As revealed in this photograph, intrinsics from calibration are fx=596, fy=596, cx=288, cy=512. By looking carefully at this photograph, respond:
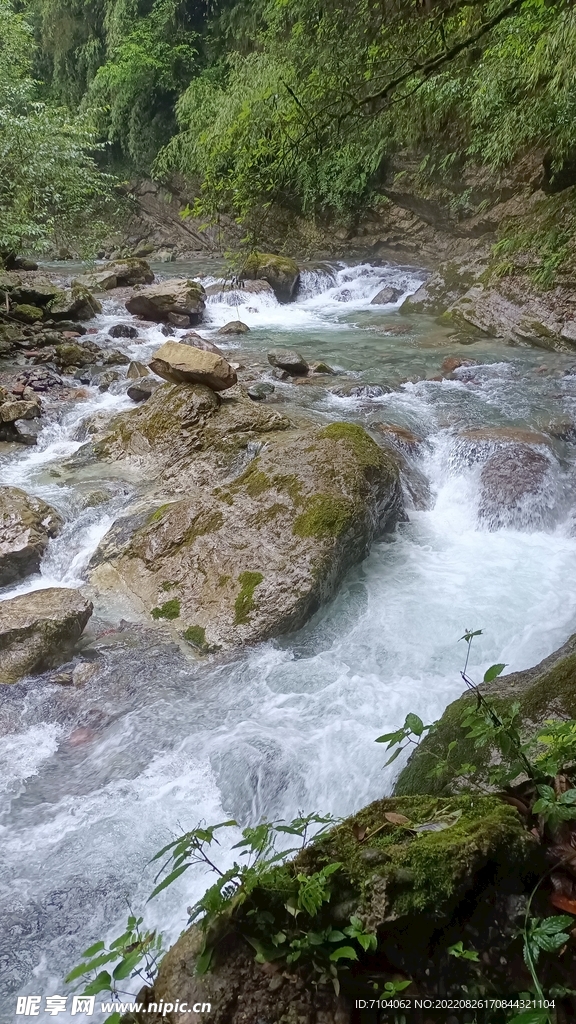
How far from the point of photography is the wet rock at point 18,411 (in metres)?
7.66

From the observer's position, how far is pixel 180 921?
274cm

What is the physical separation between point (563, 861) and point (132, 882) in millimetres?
2310

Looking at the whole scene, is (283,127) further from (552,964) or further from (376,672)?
(552,964)

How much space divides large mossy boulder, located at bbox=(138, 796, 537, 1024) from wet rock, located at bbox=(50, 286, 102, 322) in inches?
484

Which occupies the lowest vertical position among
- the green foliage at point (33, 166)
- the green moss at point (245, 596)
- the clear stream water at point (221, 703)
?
the clear stream water at point (221, 703)

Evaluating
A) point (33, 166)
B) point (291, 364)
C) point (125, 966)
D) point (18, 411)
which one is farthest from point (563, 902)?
point (33, 166)

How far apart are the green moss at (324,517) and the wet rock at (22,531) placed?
2.41 metres

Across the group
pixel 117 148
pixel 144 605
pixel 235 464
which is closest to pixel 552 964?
pixel 144 605

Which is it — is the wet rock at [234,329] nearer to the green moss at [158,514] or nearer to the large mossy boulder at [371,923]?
the green moss at [158,514]

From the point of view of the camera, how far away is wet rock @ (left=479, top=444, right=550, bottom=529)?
19.6 feet

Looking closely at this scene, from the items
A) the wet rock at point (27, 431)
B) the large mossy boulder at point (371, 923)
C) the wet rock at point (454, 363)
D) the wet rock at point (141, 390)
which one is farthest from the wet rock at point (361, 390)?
the large mossy boulder at point (371, 923)

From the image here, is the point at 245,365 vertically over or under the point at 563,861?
under

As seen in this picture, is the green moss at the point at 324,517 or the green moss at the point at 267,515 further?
the green moss at the point at 267,515

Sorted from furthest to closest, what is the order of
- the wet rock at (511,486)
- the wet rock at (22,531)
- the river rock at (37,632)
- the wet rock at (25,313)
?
the wet rock at (25,313) < the wet rock at (511,486) < the wet rock at (22,531) < the river rock at (37,632)
